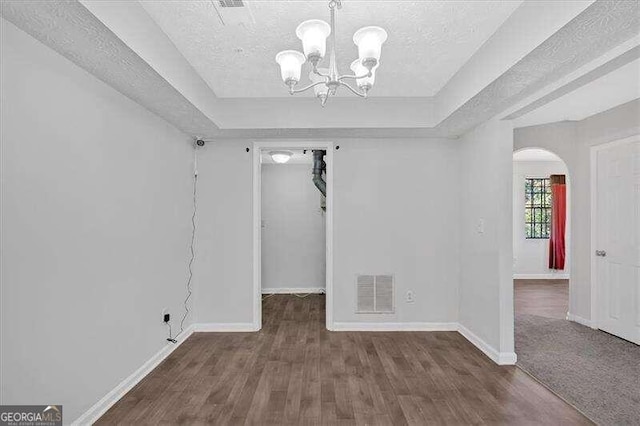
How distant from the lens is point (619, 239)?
3.61m

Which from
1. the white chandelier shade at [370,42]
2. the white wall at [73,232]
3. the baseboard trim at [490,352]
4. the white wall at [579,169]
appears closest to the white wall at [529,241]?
the white wall at [579,169]

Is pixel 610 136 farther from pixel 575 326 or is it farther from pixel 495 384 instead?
pixel 495 384

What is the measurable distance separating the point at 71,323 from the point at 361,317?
2.87m

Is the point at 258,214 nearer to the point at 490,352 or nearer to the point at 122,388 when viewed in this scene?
the point at 122,388

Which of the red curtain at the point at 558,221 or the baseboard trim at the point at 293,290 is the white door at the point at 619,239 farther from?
the baseboard trim at the point at 293,290

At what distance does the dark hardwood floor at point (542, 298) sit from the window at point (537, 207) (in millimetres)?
1156

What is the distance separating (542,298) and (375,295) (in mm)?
3400

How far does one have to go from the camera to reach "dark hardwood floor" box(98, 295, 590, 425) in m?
2.21

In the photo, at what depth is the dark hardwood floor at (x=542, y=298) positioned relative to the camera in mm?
4641

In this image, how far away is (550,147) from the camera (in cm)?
434

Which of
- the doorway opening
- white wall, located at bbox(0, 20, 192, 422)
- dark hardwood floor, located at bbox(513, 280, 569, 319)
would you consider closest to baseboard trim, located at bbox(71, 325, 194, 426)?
white wall, located at bbox(0, 20, 192, 422)

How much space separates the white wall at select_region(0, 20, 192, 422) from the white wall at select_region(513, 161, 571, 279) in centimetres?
720

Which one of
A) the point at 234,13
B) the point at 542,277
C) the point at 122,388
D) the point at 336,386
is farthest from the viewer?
the point at 542,277

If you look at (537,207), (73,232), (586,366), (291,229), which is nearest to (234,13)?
(73,232)
